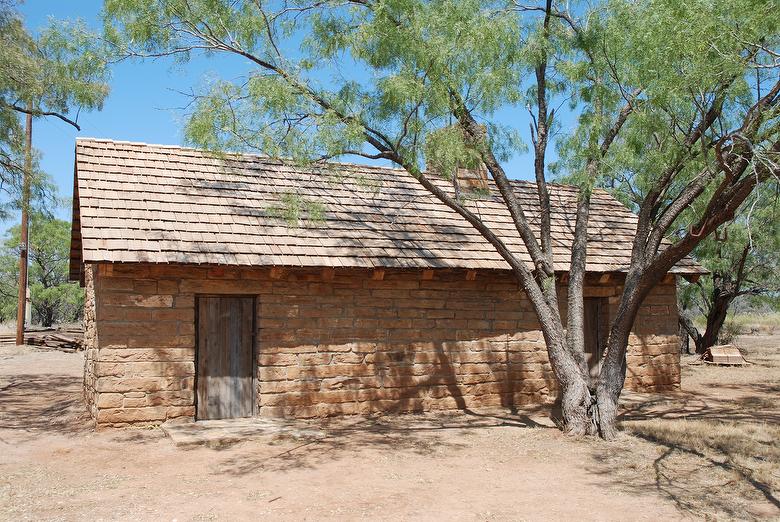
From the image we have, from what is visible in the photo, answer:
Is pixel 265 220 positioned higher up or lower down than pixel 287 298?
higher up

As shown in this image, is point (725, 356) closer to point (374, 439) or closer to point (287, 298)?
point (374, 439)

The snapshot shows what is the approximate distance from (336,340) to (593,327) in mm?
5085

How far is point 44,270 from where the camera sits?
3089cm

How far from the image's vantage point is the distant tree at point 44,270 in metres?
29.8

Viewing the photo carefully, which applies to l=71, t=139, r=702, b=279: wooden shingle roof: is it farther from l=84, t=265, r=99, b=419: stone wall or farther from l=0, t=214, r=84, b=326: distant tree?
l=0, t=214, r=84, b=326: distant tree

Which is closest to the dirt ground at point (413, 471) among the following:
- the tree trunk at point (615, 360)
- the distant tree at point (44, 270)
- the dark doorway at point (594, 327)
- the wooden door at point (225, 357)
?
the tree trunk at point (615, 360)

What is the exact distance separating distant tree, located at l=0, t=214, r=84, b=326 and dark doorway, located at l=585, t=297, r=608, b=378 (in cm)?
2258

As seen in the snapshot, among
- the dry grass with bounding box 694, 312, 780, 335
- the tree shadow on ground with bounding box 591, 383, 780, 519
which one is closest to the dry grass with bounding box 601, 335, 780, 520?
the tree shadow on ground with bounding box 591, 383, 780, 519

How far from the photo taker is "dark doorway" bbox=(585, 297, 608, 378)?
43.1ft

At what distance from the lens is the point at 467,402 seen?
11.6 metres

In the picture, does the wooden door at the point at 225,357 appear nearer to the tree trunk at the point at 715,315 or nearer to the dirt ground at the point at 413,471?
the dirt ground at the point at 413,471

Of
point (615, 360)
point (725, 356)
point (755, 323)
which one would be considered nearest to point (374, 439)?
point (615, 360)

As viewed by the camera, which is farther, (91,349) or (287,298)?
(91,349)

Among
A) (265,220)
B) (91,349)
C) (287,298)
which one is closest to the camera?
(287,298)
